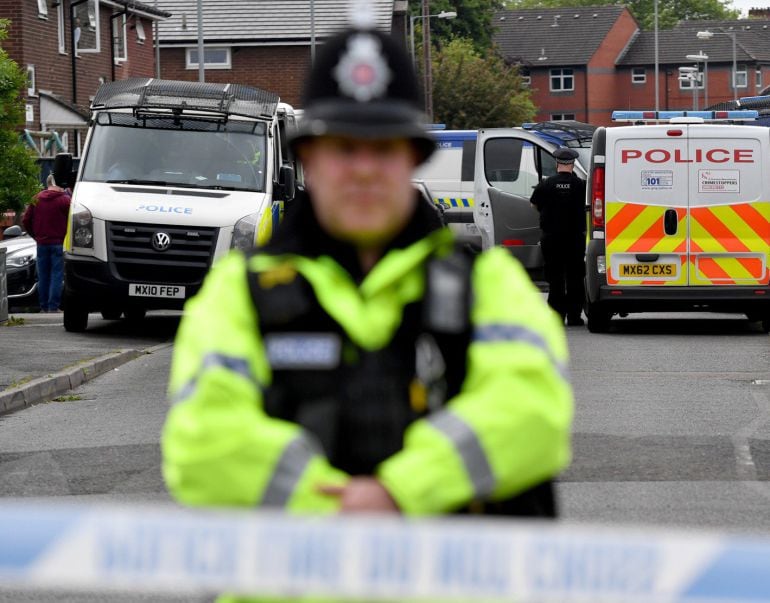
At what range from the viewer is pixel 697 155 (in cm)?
1662

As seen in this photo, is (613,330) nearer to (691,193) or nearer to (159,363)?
(691,193)

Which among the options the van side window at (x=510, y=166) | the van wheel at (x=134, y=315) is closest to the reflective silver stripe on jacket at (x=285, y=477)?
the van wheel at (x=134, y=315)

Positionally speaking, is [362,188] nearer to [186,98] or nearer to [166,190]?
[166,190]

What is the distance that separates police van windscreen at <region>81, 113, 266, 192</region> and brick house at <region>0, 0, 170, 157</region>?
56.6 feet

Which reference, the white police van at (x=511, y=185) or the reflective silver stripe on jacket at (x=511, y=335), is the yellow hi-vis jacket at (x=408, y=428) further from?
the white police van at (x=511, y=185)

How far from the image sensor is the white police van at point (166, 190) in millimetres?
16875

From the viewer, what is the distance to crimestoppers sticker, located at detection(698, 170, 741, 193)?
1661 centimetres

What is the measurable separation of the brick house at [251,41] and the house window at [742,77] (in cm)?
5731

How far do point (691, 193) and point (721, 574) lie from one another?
49.2 feet

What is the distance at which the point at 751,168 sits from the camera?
16.6 meters

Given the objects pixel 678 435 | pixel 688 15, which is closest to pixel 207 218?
pixel 678 435

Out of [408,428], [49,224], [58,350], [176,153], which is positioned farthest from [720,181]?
[408,428]

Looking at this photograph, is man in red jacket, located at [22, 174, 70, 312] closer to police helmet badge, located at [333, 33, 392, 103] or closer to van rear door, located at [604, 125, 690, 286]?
van rear door, located at [604, 125, 690, 286]

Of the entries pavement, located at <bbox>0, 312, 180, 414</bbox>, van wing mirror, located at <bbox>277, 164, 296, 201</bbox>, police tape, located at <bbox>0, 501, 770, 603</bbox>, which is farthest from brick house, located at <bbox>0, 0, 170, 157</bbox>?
police tape, located at <bbox>0, 501, 770, 603</bbox>
